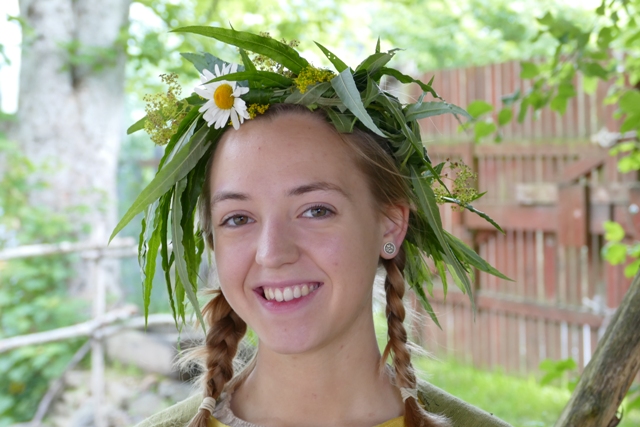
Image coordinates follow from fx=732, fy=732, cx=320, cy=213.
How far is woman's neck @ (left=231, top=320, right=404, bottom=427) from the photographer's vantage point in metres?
1.59

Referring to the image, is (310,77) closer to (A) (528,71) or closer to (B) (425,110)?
(B) (425,110)

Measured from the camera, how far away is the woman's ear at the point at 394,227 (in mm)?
1666

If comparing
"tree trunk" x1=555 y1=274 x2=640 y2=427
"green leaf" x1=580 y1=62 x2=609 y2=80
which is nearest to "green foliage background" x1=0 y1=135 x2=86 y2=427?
"green leaf" x1=580 y1=62 x2=609 y2=80

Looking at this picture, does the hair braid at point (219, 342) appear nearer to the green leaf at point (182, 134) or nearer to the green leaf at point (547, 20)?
the green leaf at point (182, 134)

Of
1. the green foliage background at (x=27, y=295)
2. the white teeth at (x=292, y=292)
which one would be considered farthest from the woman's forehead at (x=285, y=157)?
the green foliage background at (x=27, y=295)

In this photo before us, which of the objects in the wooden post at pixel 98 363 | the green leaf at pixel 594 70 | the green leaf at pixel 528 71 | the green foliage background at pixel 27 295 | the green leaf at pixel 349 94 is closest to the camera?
the green leaf at pixel 349 94

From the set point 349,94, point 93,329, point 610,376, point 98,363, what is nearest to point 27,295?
point 93,329

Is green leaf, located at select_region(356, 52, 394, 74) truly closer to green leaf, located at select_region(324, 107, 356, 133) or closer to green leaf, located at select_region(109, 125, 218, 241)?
green leaf, located at select_region(324, 107, 356, 133)

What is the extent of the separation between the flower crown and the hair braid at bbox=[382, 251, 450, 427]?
120mm

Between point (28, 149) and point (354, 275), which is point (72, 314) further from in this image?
point (354, 275)

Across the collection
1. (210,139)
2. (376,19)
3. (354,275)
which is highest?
(376,19)

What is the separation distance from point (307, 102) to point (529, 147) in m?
3.91

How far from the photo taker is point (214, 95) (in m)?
1.57

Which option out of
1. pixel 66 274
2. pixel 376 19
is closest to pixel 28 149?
pixel 66 274
